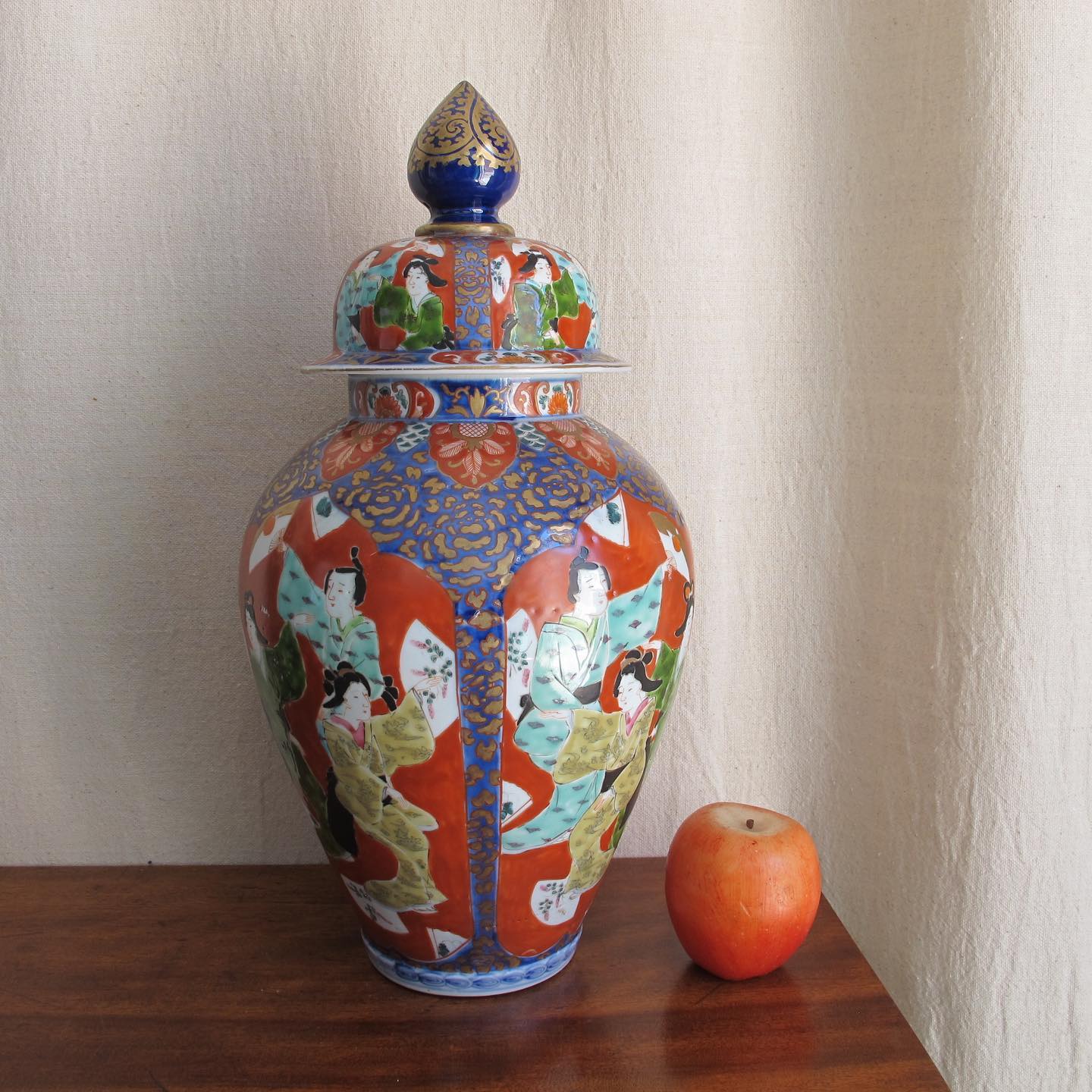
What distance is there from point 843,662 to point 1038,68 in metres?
0.51

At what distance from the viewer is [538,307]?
0.75 meters

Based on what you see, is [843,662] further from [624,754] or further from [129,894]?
[129,894]

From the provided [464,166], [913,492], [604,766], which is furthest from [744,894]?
[464,166]

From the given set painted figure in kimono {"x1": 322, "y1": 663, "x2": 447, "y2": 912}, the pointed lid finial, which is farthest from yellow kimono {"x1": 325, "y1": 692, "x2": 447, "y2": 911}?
the pointed lid finial

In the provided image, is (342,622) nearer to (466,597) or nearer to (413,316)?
(466,597)

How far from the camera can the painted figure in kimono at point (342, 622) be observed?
0.68 metres

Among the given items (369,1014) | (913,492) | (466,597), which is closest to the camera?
(466,597)

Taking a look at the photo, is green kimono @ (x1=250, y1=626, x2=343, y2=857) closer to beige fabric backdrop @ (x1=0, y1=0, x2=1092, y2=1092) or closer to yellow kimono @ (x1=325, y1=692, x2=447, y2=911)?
yellow kimono @ (x1=325, y1=692, x2=447, y2=911)

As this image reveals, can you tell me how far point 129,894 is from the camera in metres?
0.96

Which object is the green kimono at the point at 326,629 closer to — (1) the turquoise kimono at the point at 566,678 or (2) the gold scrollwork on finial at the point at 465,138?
(1) the turquoise kimono at the point at 566,678

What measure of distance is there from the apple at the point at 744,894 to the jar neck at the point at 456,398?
326 millimetres

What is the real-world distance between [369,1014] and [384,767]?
191 millimetres

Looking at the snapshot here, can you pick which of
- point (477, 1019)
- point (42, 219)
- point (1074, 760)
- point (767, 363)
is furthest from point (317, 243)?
point (1074, 760)

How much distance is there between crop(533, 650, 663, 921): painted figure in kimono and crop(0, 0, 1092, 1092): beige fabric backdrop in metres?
0.29
